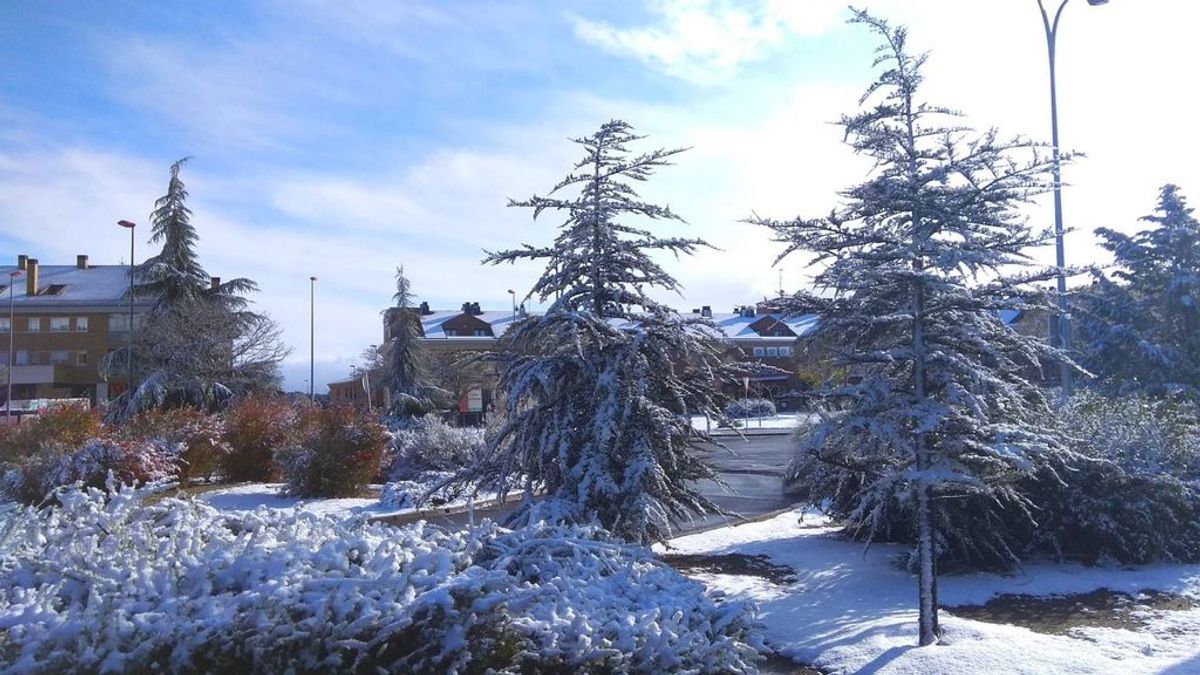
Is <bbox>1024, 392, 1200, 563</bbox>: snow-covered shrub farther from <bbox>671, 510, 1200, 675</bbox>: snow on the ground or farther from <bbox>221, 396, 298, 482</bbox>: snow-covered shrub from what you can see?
<bbox>221, 396, 298, 482</bbox>: snow-covered shrub

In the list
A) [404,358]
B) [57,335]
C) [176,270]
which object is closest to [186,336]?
[176,270]

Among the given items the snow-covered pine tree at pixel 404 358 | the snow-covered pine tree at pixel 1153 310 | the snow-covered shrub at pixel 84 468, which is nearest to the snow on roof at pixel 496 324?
the snow-covered pine tree at pixel 404 358

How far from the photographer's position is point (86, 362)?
192 feet

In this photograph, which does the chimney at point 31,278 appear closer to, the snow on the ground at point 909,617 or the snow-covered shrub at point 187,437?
the snow-covered shrub at point 187,437

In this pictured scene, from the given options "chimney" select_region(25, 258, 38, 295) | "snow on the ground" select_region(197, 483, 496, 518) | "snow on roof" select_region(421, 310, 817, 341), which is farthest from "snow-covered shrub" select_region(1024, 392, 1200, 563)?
"chimney" select_region(25, 258, 38, 295)

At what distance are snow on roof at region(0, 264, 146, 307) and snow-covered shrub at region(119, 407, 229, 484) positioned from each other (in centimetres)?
4392

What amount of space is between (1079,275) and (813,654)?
3.32 meters

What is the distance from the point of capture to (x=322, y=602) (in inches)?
171

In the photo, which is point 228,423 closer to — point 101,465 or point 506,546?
point 101,465

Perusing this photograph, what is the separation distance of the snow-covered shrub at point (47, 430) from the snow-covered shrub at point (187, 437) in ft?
1.89

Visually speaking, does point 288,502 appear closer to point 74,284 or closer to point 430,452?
point 430,452

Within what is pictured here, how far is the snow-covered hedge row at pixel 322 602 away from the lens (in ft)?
13.4

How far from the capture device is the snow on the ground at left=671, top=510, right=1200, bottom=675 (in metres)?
6.13

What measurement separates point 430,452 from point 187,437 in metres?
4.29
